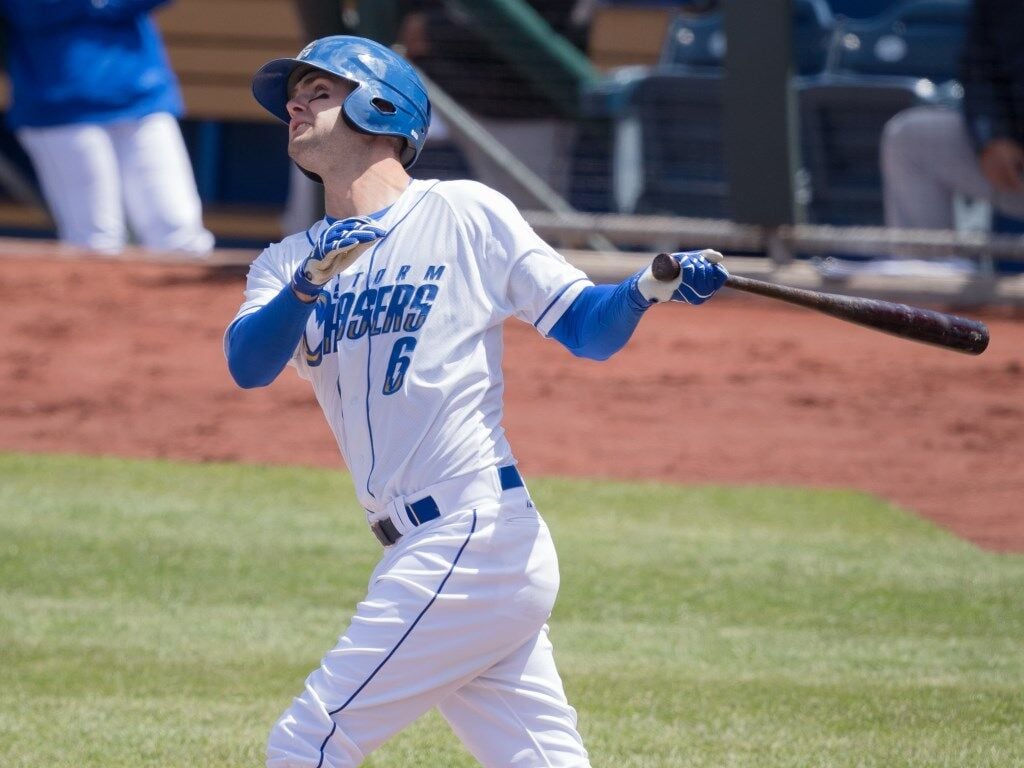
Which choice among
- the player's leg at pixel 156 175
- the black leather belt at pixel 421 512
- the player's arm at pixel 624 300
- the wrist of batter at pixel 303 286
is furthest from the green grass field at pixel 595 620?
the player's leg at pixel 156 175

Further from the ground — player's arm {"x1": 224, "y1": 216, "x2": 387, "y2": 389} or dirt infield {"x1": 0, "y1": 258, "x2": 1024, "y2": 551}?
player's arm {"x1": 224, "y1": 216, "x2": 387, "y2": 389}

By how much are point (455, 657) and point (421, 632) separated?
0.08 m

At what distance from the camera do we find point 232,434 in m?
7.39

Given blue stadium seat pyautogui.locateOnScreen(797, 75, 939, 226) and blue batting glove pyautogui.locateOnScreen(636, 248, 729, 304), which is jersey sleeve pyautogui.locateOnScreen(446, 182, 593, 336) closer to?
blue batting glove pyautogui.locateOnScreen(636, 248, 729, 304)

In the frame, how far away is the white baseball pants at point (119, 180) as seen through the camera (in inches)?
336

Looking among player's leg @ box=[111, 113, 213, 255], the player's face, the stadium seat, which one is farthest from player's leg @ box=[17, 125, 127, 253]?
the player's face

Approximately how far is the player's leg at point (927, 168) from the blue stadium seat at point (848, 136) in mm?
178

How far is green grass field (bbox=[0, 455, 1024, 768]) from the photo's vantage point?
12.5 feet

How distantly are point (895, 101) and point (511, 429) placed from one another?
291cm

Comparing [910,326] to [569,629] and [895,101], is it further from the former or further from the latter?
[895,101]

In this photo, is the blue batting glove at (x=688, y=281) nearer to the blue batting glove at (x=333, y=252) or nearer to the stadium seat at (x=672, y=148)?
the blue batting glove at (x=333, y=252)

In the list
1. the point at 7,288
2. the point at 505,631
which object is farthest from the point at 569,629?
the point at 7,288

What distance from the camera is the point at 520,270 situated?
288 cm

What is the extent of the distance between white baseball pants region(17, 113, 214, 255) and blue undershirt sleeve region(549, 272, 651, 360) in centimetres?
611
